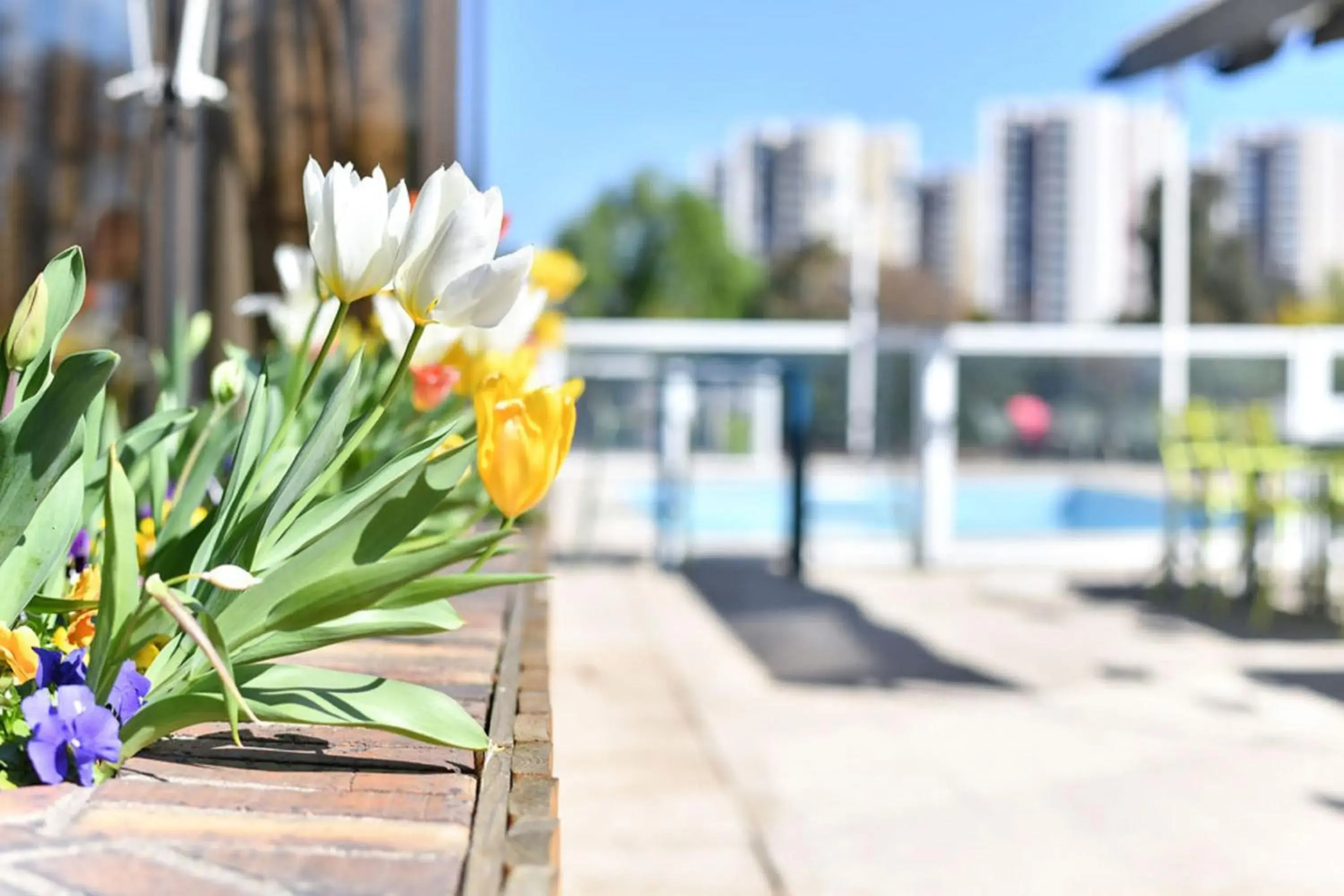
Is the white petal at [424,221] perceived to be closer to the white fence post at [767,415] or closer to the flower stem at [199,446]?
the flower stem at [199,446]

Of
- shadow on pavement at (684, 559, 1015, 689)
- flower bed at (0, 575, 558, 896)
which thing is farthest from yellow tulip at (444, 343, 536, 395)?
shadow on pavement at (684, 559, 1015, 689)

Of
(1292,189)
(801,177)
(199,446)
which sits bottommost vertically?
(199,446)

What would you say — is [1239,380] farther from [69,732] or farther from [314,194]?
[69,732]

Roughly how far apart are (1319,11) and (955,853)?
3.78 m

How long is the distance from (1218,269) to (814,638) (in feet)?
116

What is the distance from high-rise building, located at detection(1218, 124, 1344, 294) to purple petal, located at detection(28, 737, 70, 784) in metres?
61.6

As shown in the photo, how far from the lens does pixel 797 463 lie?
24.0ft

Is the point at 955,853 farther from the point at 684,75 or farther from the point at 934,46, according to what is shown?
the point at 934,46

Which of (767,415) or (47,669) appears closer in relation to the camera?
(47,669)

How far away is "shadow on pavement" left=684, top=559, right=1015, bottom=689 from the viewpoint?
4.52m

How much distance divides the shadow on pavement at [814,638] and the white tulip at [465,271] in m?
3.53

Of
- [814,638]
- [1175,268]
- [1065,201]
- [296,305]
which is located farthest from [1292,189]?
[296,305]

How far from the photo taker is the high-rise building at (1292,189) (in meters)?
58.1

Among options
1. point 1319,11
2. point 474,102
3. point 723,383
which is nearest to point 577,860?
point 474,102
